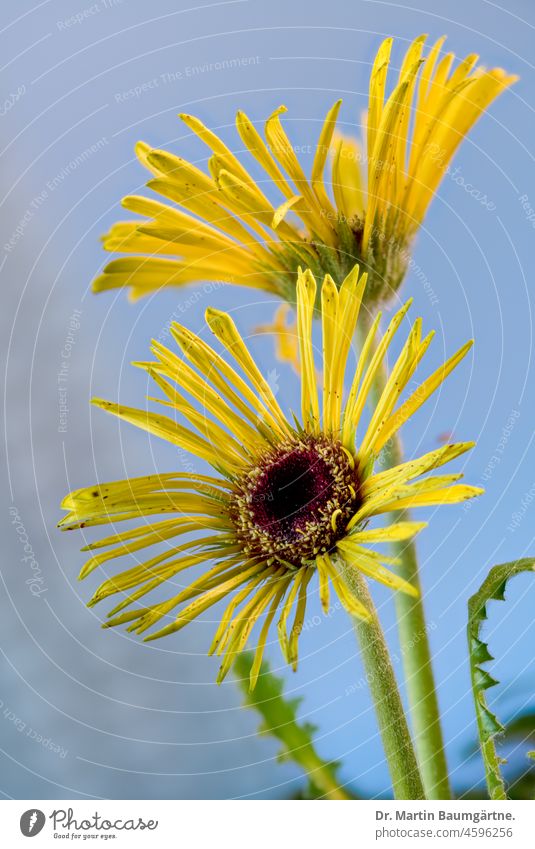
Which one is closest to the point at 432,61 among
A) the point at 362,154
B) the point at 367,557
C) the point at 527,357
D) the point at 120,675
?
the point at 362,154

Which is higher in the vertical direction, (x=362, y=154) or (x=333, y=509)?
(x=362, y=154)

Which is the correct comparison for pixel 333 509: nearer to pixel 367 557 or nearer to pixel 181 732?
pixel 367 557
